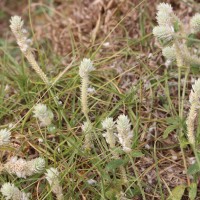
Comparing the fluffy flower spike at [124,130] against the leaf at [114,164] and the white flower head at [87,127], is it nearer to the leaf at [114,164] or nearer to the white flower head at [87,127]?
the leaf at [114,164]

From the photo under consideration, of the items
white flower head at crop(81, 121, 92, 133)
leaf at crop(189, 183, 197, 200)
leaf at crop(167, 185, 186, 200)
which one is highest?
white flower head at crop(81, 121, 92, 133)

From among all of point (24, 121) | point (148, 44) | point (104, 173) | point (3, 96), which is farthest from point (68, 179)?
point (148, 44)

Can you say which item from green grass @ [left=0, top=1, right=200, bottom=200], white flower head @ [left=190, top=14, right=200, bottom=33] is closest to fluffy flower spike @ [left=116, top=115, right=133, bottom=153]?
green grass @ [left=0, top=1, right=200, bottom=200]

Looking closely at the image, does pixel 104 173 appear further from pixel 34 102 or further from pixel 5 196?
pixel 34 102

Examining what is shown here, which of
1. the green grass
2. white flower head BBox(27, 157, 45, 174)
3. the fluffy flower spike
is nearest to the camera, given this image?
the fluffy flower spike

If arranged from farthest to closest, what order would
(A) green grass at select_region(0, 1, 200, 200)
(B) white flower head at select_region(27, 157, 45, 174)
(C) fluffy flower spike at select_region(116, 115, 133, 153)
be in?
(A) green grass at select_region(0, 1, 200, 200)
(B) white flower head at select_region(27, 157, 45, 174)
(C) fluffy flower spike at select_region(116, 115, 133, 153)

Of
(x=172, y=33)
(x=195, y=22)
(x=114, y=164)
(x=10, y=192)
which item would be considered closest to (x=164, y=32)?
(x=172, y=33)

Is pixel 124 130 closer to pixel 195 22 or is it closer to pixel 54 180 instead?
pixel 54 180

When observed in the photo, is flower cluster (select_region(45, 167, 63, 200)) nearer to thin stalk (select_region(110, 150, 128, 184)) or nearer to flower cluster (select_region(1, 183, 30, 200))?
flower cluster (select_region(1, 183, 30, 200))
